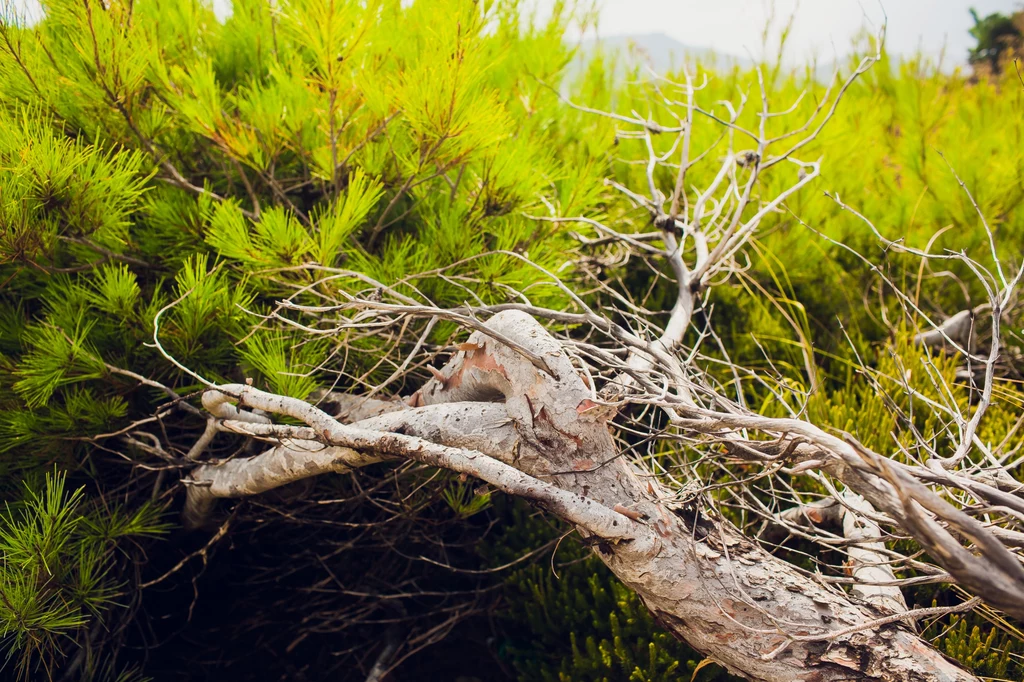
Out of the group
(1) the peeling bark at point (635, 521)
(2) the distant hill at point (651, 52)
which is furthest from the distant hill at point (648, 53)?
(1) the peeling bark at point (635, 521)

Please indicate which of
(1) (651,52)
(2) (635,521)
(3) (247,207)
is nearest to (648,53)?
(1) (651,52)

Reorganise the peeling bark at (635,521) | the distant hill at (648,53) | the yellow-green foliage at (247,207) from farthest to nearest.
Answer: the distant hill at (648,53), the yellow-green foliage at (247,207), the peeling bark at (635,521)

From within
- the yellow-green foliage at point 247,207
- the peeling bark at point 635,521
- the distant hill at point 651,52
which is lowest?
the peeling bark at point 635,521

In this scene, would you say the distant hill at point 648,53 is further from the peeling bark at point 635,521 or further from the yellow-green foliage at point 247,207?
the peeling bark at point 635,521

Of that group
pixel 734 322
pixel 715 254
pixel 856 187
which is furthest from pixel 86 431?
pixel 856 187

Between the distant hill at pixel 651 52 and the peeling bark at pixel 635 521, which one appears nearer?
the peeling bark at pixel 635 521

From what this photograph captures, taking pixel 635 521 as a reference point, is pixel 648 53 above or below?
above

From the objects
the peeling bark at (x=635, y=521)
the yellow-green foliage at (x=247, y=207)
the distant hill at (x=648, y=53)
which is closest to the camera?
the peeling bark at (x=635, y=521)

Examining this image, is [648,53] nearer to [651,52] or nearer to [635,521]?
[651,52]

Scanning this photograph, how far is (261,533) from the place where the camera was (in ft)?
8.23

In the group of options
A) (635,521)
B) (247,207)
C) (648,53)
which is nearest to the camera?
(635,521)

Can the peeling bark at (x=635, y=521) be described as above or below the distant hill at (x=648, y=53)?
below

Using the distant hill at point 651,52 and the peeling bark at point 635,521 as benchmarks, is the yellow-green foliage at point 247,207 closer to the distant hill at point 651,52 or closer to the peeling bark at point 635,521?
the peeling bark at point 635,521

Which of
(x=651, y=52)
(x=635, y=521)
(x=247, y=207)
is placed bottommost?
(x=635, y=521)
